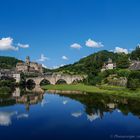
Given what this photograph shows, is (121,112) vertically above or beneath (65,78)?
beneath

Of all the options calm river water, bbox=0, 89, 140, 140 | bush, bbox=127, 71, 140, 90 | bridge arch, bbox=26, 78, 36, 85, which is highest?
bridge arch, bbox=26, 78, 36, 85

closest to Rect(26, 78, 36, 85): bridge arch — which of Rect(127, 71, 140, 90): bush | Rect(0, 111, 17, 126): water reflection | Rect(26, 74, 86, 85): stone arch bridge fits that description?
Rect(26, 74, 86, 85): stone arch bridge

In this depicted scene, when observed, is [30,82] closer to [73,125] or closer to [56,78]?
[56,78]

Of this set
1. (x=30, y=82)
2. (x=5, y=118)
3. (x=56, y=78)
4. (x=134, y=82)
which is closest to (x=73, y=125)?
(x=5, y=118)

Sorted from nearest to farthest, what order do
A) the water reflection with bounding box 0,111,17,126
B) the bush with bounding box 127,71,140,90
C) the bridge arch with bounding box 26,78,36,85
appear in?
1. the water reflection with bounding box 0,111,17,126
2. the bush with bounding box 127,71,140,90
3. the bridge arch with bounding box 26,78,36,85

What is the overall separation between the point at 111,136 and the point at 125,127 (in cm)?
510

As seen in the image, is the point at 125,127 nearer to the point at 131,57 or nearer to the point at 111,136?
the point at 111,136

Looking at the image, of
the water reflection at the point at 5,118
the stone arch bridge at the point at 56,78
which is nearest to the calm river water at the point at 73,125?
the water reflection at the point at 5,118

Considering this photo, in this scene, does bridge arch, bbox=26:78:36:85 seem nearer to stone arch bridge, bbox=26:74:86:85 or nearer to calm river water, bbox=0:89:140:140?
stone arch bridge, bbox=26:74:86:85

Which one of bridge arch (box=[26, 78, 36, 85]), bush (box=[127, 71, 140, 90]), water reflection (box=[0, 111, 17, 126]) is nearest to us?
water reflection (box=[0, 111, 17, 126])

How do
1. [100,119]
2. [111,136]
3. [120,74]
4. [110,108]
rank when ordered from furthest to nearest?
[120,74] → [110,108] → [100,119] → [111,136]

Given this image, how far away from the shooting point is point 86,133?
30922mm

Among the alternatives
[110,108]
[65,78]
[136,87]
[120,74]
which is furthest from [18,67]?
[110,108]

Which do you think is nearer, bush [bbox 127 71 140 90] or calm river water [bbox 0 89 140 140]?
calm river water [bbox 0 89 140 140]
